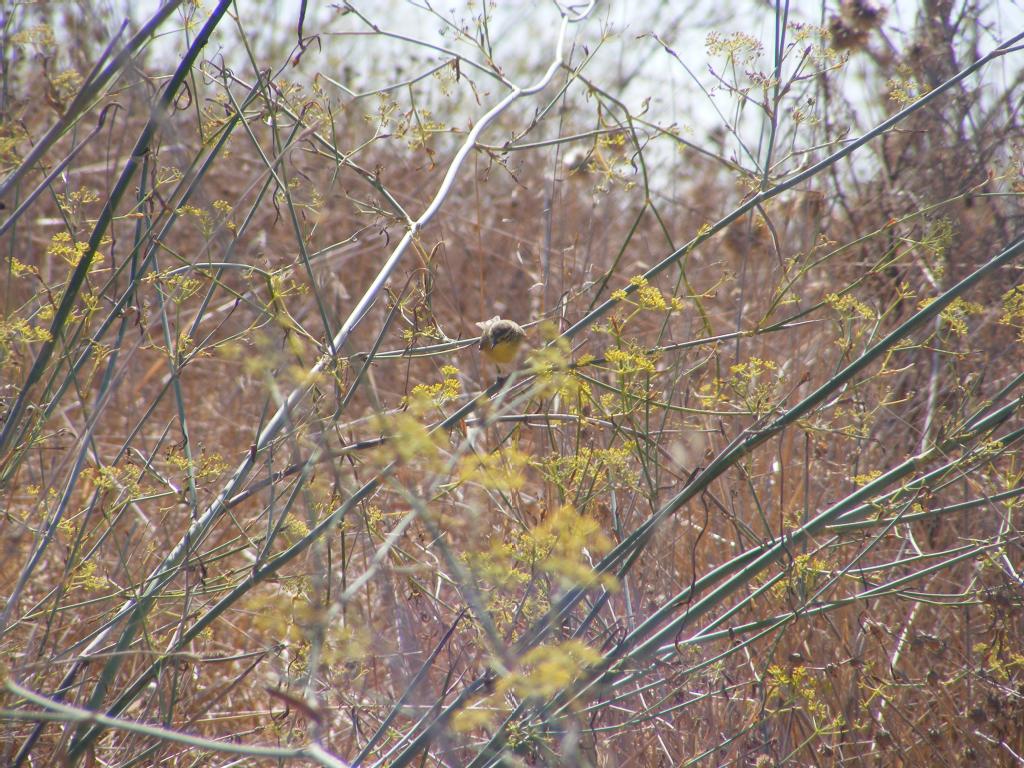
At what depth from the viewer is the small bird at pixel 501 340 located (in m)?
2.42

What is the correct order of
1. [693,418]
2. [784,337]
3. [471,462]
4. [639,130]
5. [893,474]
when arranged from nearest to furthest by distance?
[471,462] < [893,474] < [639,130] < [693,418] < [784,337]

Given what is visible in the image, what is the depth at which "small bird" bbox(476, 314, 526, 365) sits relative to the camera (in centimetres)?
242

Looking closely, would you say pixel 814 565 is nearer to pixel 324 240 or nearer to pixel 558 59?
pixel 558 59

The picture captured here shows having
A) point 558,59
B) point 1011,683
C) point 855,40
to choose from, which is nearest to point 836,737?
point 1011,683

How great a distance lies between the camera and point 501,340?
7.97 ft

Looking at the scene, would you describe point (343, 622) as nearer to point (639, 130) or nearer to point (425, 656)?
point (425, 656)

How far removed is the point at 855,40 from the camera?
4.14 meters

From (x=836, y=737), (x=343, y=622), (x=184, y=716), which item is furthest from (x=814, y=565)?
(x=184, y=716)

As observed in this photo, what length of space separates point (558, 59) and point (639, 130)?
61cm

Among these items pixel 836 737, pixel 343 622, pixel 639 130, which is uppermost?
pixel 639 130

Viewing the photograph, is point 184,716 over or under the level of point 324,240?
under

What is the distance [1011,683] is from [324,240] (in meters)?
4.46

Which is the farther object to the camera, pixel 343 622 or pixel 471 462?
pixel 343 622

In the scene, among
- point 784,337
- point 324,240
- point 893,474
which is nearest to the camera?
point 893,474
